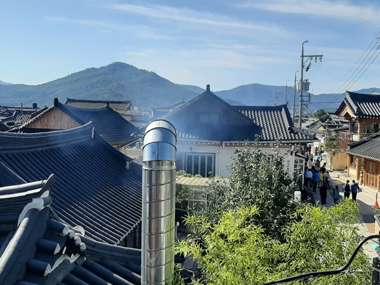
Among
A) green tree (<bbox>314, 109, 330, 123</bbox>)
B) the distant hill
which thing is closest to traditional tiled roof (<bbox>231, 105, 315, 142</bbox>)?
green tree (<bbox>314, 109, 330, 123</bbox>)

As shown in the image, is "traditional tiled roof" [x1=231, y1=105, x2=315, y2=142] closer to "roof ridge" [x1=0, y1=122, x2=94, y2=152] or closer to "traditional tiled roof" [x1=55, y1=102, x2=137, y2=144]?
"traditional tiled roof" [x1=55, y1=102, x2=137, y2=144]

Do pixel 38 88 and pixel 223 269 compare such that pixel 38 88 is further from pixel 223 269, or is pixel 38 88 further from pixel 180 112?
pixel 223 269

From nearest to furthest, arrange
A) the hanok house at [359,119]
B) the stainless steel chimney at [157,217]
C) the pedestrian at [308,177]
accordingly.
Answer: the stainless steel chimney at [157,217] → the pedestrian at [308,177] → the hanok house at [359,119]

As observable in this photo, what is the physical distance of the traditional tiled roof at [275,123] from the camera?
1959cm

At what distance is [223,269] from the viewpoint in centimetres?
480

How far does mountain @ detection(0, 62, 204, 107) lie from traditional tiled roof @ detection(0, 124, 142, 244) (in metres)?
64.0

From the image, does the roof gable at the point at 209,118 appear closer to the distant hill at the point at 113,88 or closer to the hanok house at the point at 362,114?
the hanok house at the point at 362,114

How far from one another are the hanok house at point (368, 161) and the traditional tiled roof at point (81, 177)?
63.9ft

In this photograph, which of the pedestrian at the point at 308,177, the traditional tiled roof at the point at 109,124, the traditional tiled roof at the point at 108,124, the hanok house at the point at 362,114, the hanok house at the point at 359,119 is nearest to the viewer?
the traditional tiled roof at the point at 108,124

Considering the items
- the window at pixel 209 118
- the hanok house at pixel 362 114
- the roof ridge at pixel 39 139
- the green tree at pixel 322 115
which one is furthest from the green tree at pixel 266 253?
the green tree at pixel 322 115

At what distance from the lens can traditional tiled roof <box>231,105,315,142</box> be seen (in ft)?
64.3

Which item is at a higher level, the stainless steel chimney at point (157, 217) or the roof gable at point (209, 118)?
the roof gable at point (209, 118)

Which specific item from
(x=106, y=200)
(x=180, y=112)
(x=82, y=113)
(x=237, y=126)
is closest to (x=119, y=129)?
(x=82, y=113)

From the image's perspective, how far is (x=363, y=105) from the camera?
102 ft
